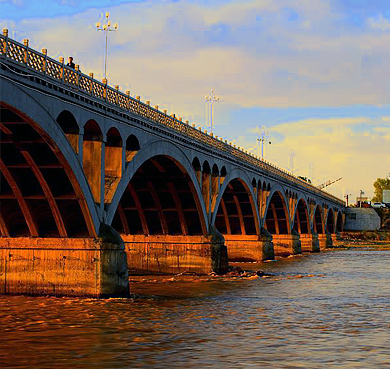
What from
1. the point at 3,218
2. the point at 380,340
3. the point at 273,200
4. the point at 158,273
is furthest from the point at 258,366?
the point at 273,200

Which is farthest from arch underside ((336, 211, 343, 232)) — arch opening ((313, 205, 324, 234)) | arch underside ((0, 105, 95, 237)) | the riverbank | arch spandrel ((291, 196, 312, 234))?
arch underside ((0, 105, 95, 237))

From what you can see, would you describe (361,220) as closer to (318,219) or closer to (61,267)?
(318,219)

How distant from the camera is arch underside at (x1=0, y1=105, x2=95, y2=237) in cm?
3036

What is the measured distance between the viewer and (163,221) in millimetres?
52625

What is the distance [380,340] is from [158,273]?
28141mm

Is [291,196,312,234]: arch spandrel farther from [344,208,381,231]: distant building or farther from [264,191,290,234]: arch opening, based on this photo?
[344,208,381,231]: distant building

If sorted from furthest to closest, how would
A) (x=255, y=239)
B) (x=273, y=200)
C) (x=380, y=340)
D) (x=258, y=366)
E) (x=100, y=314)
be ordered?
(x=273, y=200)
(x=255, y=239)
(x=100, y=314)
(x=380, y=340)
(x=258, y=366)

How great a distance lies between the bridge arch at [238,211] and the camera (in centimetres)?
7100

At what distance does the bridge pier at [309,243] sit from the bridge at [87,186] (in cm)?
5441

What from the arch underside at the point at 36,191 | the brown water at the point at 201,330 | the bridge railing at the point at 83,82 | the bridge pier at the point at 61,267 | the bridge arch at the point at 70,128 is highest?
the bridge railing at the point at 83,82

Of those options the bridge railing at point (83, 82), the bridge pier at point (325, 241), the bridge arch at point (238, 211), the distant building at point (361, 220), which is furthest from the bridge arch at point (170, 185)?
the distant building at point (361, 220)

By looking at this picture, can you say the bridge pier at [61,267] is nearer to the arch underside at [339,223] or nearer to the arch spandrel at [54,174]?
the arch spandrel at [54,174]

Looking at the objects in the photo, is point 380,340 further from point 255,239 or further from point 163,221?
point 255,239

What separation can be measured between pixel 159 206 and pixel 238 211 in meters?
21.6
